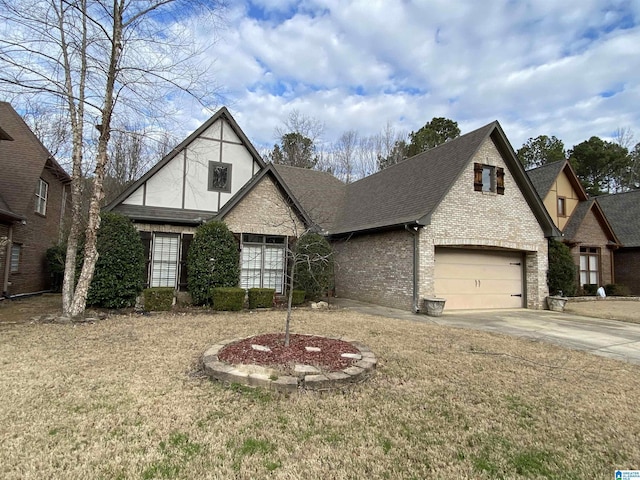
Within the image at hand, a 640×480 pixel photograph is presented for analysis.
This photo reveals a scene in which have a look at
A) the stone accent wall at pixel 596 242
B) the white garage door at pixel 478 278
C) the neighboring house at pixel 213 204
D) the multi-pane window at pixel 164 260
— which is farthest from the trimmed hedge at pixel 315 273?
the stone accent wall at pixel 596 242

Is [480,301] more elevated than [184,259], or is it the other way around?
[184,259]

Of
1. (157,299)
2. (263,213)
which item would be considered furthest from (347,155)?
(157,299)

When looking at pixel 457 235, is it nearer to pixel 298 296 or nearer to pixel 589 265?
pixel 298 296

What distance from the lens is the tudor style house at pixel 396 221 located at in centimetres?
1219

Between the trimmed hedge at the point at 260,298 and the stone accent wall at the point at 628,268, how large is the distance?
21693mm

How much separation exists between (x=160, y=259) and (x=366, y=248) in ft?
25.1

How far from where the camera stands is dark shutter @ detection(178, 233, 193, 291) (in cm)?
1228

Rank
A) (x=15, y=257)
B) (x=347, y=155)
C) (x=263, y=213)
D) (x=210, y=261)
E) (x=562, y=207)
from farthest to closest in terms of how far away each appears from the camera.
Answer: (x=347, y=155) < (x=562, y=207) < (x=15, y=257) < (x=263, y=213) < (x=210, y=261)

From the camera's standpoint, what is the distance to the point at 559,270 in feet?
50.2

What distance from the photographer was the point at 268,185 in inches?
518

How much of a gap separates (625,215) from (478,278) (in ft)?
52.6

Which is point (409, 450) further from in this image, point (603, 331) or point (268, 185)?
point (268, 185)

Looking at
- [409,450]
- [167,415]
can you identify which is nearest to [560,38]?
[409,450]

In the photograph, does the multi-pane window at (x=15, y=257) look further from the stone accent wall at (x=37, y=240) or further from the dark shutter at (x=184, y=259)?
the dark shutter at (x=184, y=259)
